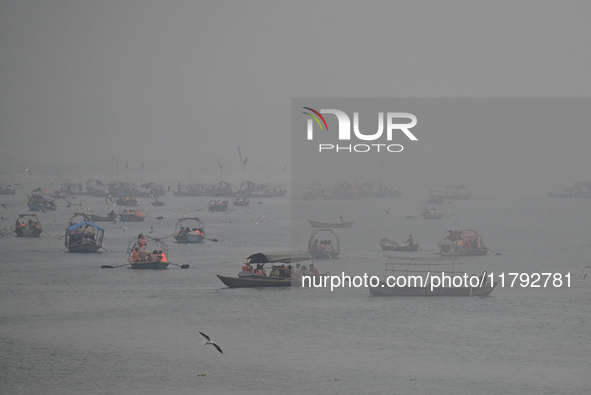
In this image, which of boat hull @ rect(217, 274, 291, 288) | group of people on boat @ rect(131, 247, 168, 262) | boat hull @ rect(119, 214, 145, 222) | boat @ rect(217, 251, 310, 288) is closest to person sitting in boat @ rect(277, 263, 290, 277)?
boat @ rect(217, 251, 310, 288)

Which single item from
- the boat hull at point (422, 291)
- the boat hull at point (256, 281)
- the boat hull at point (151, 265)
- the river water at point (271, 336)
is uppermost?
the boat hull at point (151, 265)

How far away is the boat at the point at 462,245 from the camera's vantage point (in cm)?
10381

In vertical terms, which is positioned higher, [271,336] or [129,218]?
[129,218]

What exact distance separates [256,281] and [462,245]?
40215mm

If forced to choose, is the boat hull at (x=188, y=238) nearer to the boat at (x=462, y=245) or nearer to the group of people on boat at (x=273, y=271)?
the boat at (x=462, y=245)

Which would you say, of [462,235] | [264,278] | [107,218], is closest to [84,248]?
[264,278]

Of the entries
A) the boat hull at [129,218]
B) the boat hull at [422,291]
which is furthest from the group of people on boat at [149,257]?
the boat hull at [129,218]

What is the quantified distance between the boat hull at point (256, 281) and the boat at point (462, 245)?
116ft

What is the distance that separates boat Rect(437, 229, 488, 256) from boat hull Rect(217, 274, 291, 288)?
35.4 metres

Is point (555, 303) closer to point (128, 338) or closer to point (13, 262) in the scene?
point (128, 338)

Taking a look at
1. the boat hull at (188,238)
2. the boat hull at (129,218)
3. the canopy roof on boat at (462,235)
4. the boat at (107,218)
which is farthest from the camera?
the boat hull at (129,218)

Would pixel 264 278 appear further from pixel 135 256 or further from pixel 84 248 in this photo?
pixel 84 248

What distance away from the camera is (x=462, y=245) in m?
105

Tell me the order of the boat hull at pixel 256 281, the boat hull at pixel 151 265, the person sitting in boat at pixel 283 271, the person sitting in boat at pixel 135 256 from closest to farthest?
the boat hull at pixel 256 281 < the person sitting in boat at pixel 283 271 < the boat hull at pixel 151 265 < the person sitting in boat at pixel 135 256
